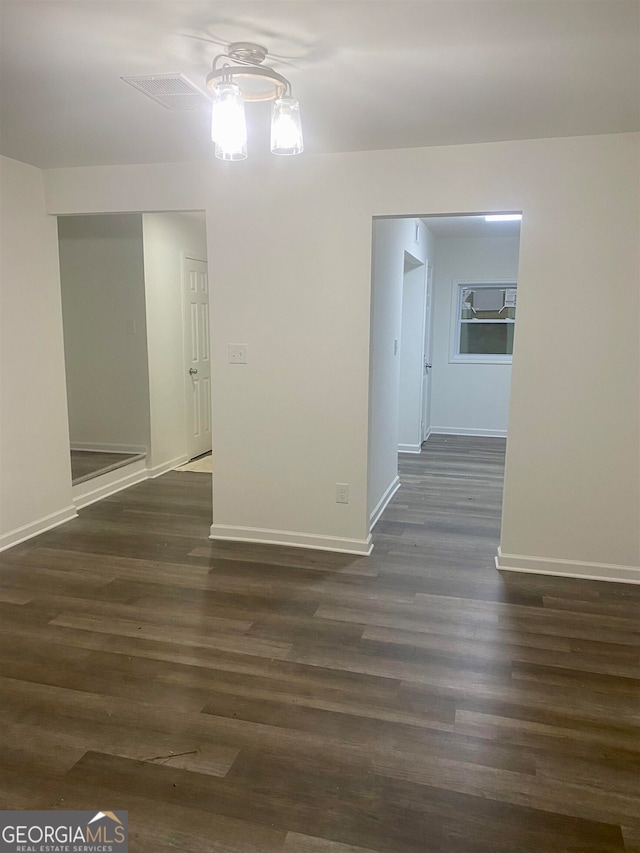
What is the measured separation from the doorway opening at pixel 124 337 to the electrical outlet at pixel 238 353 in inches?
72.5

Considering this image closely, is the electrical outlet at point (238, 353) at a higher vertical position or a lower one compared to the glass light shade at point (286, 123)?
lower

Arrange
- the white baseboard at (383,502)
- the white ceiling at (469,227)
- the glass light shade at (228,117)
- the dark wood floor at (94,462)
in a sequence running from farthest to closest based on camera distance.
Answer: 1. the white ceiling at (469,227)
2. the dark wood floor at (94,462)
3. the white baseboard at (383,502)
4. the glass light shade at (228,117)

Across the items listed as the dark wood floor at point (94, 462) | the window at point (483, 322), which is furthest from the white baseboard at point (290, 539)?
the window at point (483, 322)

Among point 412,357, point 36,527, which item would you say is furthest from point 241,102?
point 412,357

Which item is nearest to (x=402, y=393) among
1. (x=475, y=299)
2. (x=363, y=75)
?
(x=475, y=299)

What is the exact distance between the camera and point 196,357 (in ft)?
20.5

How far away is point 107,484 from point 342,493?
2.25m

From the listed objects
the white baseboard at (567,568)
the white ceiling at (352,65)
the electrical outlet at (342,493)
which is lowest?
the white baseboard at (567,568)

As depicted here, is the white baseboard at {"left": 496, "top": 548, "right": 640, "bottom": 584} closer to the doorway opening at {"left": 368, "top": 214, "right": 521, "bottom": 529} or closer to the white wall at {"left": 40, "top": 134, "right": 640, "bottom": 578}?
the white wall at {"left": 40, "top": 134, "right": 640, "bottom": 578}

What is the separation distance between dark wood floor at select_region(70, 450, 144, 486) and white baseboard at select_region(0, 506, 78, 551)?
1.02ft

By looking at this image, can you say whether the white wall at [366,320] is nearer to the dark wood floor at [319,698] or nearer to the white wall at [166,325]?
the dark wood floor at [319,698]

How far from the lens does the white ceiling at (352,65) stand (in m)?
1.90

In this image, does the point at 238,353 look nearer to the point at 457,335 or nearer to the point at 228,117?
the point at 228,117

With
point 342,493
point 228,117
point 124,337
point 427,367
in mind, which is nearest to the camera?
point 228,117
